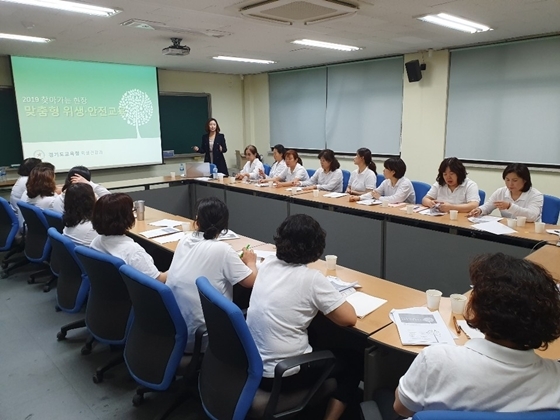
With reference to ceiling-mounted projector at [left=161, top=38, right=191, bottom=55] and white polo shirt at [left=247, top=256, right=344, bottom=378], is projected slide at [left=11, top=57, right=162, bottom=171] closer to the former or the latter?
ceiling-mounted projector at [left=161, top=38, right=191, bottom=55]

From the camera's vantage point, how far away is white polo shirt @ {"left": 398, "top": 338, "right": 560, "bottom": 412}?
1.02m

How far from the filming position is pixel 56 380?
258cm

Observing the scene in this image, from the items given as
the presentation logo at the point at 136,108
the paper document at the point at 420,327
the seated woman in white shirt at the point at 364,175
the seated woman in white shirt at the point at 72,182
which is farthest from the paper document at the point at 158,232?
the presentation logo at the point at 136,108

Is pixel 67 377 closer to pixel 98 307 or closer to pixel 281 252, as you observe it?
pixel 98 307

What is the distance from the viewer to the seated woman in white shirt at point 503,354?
1.03 m

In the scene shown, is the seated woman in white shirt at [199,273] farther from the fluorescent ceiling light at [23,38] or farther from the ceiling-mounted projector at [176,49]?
the fluorescent ceiling light at [23,38]

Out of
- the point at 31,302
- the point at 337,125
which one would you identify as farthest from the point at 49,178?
the point at 337,125

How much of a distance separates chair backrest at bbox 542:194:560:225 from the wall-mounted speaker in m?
3.12

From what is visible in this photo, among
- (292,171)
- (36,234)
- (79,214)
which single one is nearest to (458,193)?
(292,171)

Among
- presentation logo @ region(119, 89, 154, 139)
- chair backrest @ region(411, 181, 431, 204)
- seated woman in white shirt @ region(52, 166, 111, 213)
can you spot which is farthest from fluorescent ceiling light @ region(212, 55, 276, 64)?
chair backrest @ region(411, 181, 431, 204)

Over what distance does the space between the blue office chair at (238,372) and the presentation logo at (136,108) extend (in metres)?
6.28

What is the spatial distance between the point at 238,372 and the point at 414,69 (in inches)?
225

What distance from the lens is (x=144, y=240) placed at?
3441 millimetres

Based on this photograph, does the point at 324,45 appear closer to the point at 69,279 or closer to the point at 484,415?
the point at 69,279
